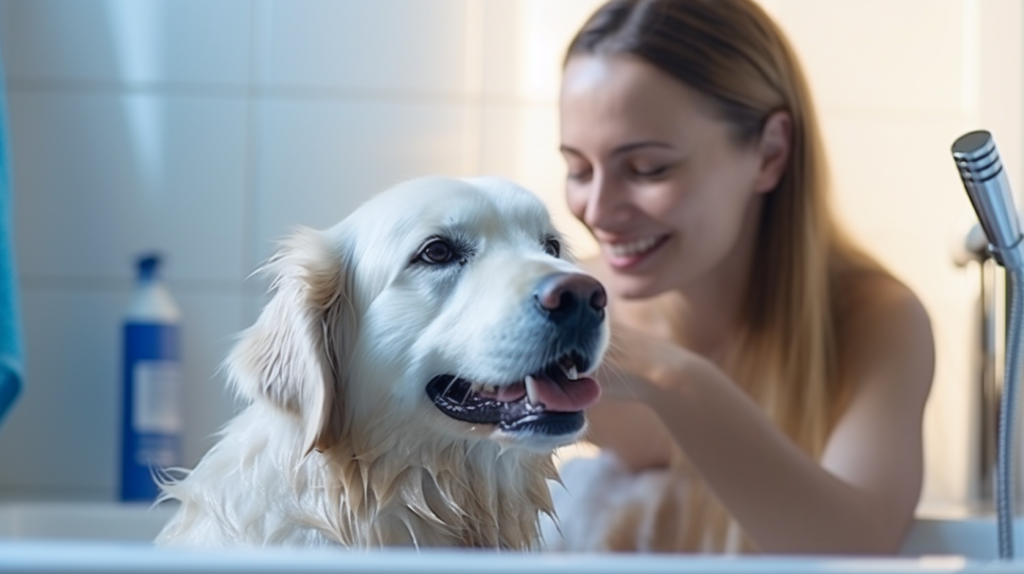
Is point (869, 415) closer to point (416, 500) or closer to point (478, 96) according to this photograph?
point (416, 500)

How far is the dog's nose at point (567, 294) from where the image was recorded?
2.90 feet

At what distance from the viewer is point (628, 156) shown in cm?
143

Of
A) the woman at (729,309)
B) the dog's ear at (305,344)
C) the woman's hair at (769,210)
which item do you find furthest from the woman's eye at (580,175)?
the dog's ear at (305,344)

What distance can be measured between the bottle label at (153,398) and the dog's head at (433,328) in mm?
801

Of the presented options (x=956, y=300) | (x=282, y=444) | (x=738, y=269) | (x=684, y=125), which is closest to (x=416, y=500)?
(x=282, y=444)

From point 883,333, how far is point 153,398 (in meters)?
1.11

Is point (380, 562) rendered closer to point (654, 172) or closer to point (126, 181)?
point (654, 172)

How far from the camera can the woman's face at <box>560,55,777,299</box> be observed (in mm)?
1422

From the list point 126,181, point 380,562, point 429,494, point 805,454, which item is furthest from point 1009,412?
point 126,181

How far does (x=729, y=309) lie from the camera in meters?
1.67

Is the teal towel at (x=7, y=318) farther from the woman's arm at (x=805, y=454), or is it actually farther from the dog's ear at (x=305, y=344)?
the woman's arm at (x=805, y=454)

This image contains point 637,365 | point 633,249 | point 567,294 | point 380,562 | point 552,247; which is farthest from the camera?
point 633,249

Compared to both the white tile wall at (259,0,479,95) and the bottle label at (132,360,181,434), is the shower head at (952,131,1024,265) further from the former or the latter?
the bottle label at (132,360,181,434)

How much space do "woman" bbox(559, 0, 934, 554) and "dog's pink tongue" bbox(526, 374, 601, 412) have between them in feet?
0.90
